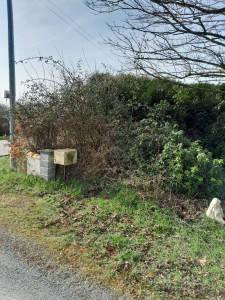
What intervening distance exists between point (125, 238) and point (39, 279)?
3.90ft

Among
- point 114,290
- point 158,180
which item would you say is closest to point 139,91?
point 158,180

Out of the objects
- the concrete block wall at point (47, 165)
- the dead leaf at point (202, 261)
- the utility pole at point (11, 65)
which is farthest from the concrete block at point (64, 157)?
the dead leaf at point (202, 261)

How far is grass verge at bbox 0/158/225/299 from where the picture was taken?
A: 2209 mm

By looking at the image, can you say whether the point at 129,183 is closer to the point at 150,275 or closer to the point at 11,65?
the point at 150,275

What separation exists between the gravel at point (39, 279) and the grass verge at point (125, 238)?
140 mm

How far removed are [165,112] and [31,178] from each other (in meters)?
4.13

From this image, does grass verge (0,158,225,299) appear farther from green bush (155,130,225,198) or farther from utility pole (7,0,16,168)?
utility pole (7,0,16,168)

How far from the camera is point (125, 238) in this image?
288 centimetres

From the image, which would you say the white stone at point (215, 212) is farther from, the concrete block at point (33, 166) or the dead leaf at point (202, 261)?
the concrete block at point (33, 166)

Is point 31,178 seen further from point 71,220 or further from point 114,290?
point 114,290

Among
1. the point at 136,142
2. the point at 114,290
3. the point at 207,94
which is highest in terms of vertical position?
the point at 207,94

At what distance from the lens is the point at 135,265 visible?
2445 mm

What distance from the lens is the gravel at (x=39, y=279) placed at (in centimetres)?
203

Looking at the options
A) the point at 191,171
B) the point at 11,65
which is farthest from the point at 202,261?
the point at 11,65
